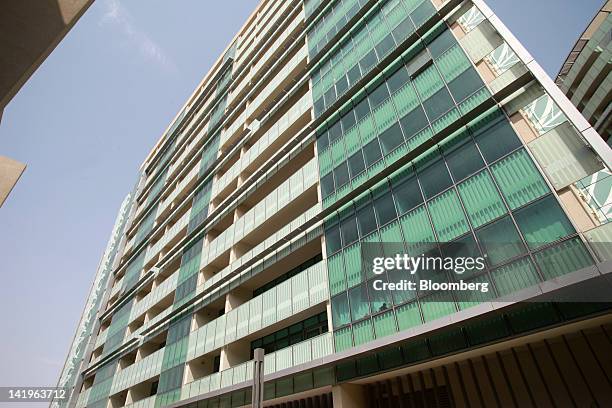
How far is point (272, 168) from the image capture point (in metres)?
25.1

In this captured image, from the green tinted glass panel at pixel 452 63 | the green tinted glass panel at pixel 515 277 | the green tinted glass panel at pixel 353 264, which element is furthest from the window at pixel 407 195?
the green tinted glass panel at pixel 452 63

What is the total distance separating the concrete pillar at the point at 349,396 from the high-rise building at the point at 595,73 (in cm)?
3051

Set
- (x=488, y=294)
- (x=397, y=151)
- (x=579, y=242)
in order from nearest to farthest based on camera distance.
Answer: (x=579, y=242) → (x=488, y=294) → (x=397, y=151)

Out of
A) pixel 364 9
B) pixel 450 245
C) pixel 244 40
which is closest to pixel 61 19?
pixel 450 245

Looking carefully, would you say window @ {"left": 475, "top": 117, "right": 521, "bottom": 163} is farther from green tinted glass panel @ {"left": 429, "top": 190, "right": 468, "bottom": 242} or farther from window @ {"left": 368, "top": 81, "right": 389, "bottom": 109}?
window @ {"left": 368, "top": 81, "right": 389, "bottom": 109}

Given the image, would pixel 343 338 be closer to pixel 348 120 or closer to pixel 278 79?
pixel 348 120

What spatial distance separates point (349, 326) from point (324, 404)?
3.67 m

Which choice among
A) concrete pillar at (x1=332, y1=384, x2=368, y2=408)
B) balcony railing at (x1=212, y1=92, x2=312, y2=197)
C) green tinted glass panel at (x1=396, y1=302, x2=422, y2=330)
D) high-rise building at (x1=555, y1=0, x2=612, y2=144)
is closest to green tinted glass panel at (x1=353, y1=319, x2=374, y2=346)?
green tinted glass panel at (x1=396, y1=302, x2=422, y2=330)

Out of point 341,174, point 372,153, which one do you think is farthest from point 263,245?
point 372,153

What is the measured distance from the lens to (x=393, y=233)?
14773mm

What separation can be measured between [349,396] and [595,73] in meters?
35.3

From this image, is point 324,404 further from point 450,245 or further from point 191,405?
point 191,405

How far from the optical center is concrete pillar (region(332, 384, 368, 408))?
1388cm

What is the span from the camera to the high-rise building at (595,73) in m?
30.3
